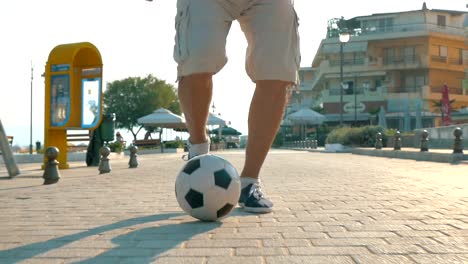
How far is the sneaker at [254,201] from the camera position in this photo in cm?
379

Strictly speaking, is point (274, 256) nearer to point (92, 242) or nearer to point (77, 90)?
point (92, 242)

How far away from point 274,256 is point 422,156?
47.7 feet

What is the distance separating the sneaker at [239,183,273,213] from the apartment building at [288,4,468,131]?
160ft

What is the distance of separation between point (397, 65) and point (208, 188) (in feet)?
173

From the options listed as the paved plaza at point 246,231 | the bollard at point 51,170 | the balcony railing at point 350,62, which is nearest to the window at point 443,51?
the balcony railing at point 350,62

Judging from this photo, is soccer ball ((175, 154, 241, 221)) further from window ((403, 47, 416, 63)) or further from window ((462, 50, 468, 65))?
window ((462, 50, 468, 65))

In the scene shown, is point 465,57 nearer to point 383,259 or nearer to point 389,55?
point 389,55

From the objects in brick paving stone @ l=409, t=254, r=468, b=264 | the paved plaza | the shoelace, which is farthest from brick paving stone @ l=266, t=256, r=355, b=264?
the shoelace

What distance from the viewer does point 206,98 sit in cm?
395

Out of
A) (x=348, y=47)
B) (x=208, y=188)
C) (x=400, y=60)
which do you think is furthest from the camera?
(x=348, y=47)

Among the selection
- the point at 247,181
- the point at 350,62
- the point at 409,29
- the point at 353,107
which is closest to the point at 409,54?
the point at 409,29

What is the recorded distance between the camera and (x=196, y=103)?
3930mm

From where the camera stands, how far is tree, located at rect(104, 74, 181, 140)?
5825cm

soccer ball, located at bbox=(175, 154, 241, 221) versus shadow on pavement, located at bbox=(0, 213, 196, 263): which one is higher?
soccer ball, located at bbox=(175, 154, 241, 221)
